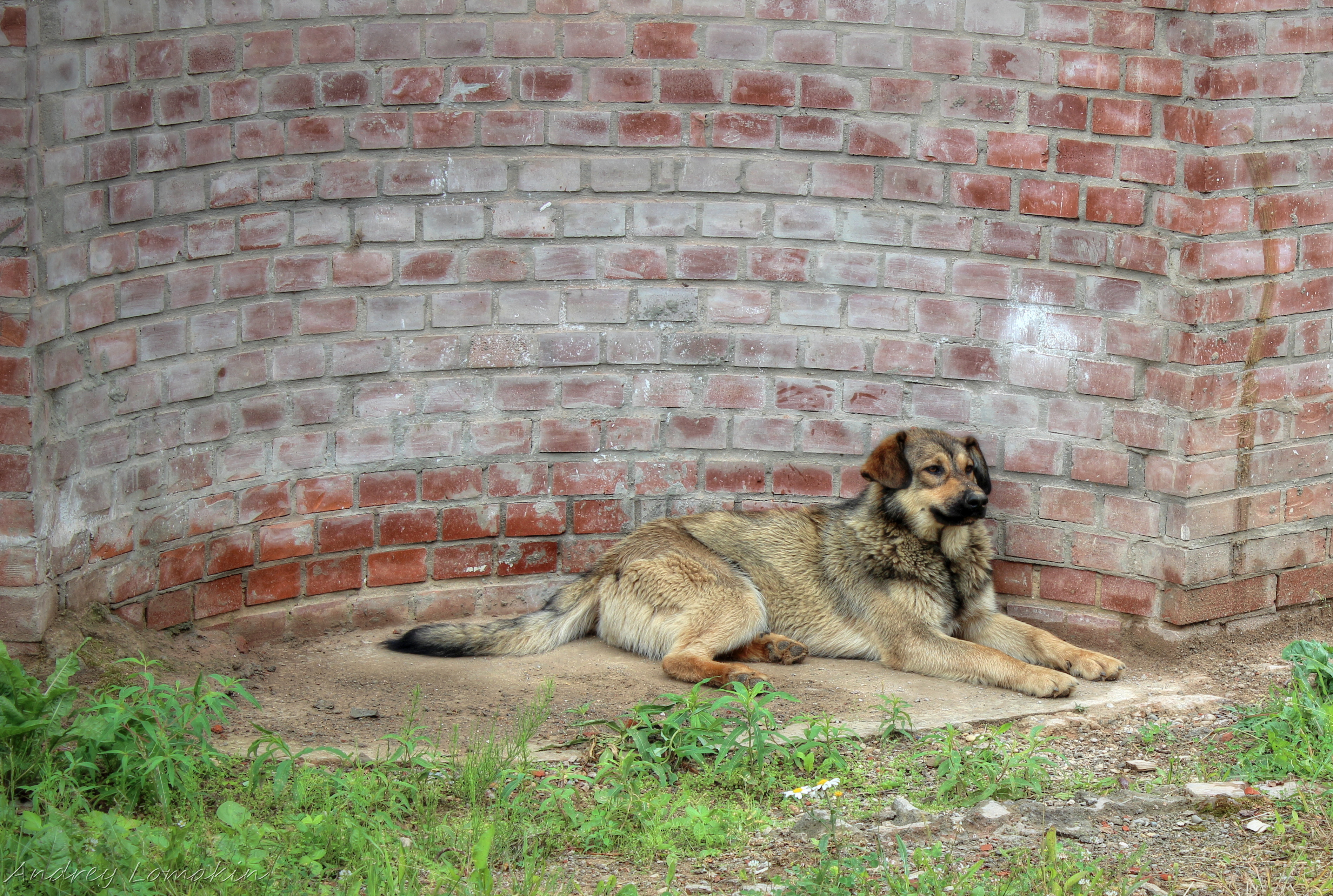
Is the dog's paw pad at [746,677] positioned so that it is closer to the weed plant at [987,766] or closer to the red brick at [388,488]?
the weed plant at [987,766]

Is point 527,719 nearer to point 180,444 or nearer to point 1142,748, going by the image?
point 180,444

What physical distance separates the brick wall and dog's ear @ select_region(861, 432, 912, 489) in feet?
A: 1.06

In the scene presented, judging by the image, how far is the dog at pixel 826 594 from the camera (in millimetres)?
4996

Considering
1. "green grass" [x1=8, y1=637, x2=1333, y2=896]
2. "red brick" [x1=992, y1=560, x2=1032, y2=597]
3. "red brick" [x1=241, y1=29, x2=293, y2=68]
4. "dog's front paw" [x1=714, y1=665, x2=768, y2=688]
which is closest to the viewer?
"green grass" [x1=8, y1=637, x2=1333, y2=896]

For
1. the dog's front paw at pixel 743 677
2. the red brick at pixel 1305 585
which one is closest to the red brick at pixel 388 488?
the dog's front paw at pixel 743 677

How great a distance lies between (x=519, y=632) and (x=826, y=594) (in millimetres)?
1297

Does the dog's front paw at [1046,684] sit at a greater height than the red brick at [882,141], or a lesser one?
lesser

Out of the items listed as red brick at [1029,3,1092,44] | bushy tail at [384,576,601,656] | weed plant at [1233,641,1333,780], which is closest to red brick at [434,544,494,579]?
bushy tail at [384,576,601,656]

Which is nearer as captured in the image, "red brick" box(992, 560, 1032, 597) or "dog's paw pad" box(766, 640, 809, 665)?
"dog's paw pad" box(766, 640, 809, 665)

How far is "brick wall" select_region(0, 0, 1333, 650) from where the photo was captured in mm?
4836

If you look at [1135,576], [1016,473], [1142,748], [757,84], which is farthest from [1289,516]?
[757,84]

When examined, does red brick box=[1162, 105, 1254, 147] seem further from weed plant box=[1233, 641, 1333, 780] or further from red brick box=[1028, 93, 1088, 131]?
weed plant box=[1233, 641, 1333, 780]

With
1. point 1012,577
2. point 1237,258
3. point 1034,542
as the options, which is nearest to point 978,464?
point 1034,542

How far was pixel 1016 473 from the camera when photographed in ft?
17.4
